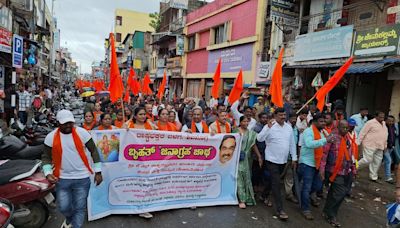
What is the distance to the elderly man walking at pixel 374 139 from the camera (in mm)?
6891

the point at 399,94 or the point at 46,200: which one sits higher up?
the point at 399,94

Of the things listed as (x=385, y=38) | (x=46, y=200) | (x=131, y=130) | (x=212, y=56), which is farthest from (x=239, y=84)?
(x=212, y=56)

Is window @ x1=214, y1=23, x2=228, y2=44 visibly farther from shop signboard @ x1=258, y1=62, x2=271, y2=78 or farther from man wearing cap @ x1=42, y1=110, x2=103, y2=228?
man wearing cap @ x1=42, y1=110, x2=103, y2=228

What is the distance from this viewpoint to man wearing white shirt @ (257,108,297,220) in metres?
4.90

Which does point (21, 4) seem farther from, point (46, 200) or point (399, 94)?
point (399, 94)

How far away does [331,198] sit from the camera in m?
4.79

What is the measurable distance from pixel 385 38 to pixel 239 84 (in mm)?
4562

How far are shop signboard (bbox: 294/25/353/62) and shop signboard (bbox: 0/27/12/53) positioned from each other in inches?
455

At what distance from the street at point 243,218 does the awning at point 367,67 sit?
4.01m

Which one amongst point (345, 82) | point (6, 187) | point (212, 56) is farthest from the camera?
point (212, 56)

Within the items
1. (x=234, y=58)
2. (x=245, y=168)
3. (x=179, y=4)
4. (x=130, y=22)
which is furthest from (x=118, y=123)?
(x=130, y=22)

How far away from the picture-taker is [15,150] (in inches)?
199

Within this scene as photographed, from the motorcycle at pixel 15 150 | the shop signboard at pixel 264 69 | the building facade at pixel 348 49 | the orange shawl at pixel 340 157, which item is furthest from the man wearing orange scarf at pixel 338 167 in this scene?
the shop signboard at pixel 264 69

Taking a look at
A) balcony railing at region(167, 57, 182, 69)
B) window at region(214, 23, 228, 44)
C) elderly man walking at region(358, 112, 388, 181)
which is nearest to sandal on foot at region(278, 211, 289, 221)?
elderly man walking at region(358, 112, 388, 181)
